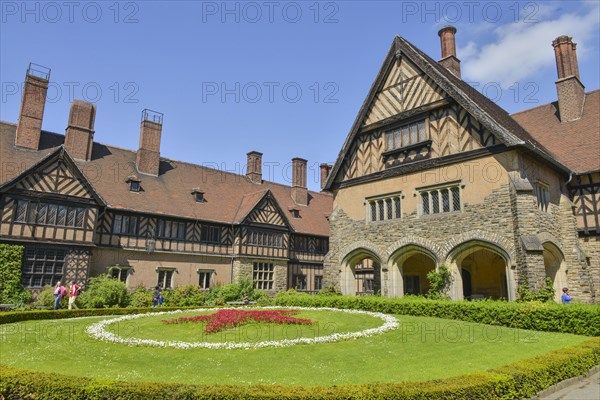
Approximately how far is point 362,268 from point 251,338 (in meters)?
25.0

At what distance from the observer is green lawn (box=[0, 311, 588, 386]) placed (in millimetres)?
8258

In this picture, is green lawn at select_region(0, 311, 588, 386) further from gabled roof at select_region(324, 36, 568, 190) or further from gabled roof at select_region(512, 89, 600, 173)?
gabled roof at select_region(512, 89, 600, 173)

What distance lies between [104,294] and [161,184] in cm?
1062

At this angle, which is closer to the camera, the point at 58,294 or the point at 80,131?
the point at 58,294

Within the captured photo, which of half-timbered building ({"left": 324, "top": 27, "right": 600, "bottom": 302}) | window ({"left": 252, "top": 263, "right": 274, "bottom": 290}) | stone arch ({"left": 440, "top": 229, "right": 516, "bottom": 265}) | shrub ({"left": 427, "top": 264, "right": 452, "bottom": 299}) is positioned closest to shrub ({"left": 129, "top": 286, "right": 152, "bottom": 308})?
window ({"left": 252, "top": 263, "right": 274, "bottom": 290})

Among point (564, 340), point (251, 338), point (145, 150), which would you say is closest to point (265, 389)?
point (251, 338)

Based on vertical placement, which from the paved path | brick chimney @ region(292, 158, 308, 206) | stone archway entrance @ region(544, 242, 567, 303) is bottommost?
the paved path

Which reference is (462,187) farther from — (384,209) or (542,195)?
(384,209)

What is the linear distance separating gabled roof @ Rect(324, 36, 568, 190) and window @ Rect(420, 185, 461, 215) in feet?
10.5

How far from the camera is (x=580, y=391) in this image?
7.94 m

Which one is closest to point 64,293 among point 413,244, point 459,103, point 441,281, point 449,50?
point 413,244

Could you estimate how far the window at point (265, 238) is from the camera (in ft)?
105

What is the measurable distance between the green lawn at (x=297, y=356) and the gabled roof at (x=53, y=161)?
37.2 ft

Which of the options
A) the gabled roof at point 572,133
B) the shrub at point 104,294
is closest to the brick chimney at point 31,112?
the shrub at point 104,294
